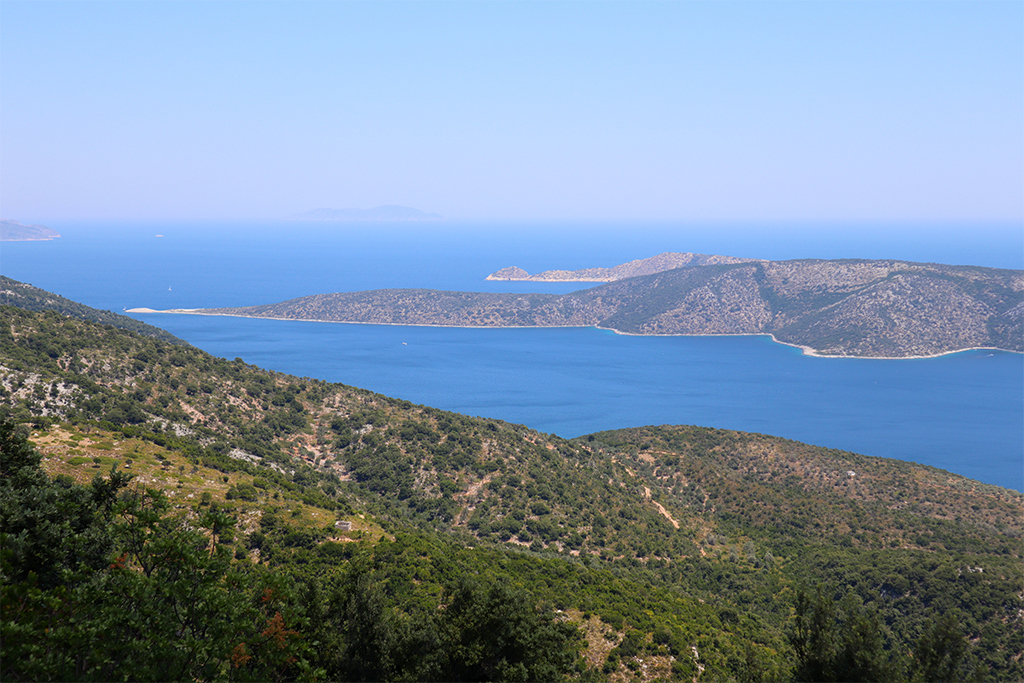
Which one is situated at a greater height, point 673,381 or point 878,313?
point 878,313

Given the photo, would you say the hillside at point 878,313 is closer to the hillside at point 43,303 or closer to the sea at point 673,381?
the sea at point 673,381

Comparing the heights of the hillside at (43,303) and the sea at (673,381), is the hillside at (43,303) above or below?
above

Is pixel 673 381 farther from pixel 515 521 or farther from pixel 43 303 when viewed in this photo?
pixel 43 303

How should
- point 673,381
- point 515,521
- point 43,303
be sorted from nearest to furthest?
point 515,521
point 43,303
point 673,381

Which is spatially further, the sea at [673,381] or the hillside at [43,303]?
the sea at [673,381]

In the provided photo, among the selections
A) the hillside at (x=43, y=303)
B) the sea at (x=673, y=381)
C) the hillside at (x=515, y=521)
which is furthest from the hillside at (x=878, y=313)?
the hillside at (x=43, y=303)

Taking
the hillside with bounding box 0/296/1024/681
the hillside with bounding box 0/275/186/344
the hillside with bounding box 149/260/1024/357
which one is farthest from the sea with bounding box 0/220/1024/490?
the hillside with bounding box 0/296/1024/681

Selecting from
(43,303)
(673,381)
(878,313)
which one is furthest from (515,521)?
(878,313)

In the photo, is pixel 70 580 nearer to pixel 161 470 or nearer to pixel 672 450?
pixel 161 470

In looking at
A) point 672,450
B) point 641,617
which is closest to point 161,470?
point 641,617
